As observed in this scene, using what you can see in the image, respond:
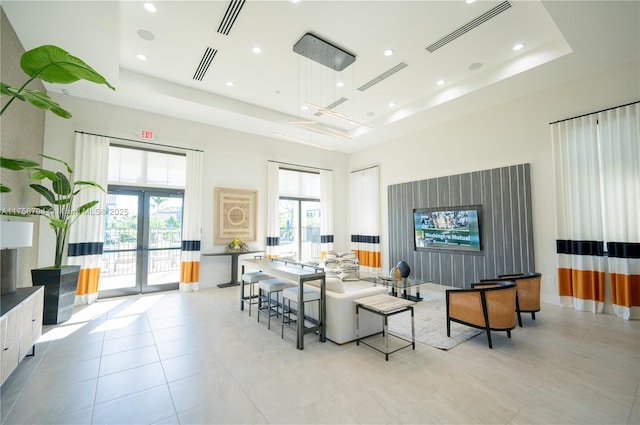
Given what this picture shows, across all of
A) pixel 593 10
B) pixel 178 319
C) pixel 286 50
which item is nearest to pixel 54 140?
pixel 178 319

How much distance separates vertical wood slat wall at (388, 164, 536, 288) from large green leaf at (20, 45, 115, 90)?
6011 millimetres

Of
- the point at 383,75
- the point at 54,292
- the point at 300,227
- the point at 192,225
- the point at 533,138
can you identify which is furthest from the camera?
the point at 300,227

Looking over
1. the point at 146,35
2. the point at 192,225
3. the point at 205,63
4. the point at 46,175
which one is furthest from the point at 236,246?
the point at 146,35

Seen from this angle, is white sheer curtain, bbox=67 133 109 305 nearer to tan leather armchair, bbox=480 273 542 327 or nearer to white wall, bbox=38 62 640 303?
white wall, bbox=38 62 640 303

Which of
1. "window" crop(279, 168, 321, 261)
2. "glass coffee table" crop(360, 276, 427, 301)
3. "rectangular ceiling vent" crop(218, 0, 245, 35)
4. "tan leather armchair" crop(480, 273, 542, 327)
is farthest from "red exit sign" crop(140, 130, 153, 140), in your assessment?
"tan leather armchair" crop(480, 273, 542, 327)

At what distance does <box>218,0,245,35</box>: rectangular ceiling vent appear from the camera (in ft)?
10.5

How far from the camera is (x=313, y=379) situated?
8.14 feet

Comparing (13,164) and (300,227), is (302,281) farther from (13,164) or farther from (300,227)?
(300,227)

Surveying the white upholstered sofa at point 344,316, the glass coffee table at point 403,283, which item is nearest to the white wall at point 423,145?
the glass coffee table at point 403,283

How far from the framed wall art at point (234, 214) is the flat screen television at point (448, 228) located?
408cm

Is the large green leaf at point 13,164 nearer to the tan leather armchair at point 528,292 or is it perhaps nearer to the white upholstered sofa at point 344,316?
the white upholstered sofa at point 344,316

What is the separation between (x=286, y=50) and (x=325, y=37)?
0.64 metres

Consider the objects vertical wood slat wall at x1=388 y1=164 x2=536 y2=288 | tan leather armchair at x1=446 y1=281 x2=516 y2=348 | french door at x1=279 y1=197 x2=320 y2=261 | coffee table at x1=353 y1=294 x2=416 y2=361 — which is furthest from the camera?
french door at x1=279 y1=197 x2=320 y2=261

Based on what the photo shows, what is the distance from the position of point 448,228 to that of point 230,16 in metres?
5.50
